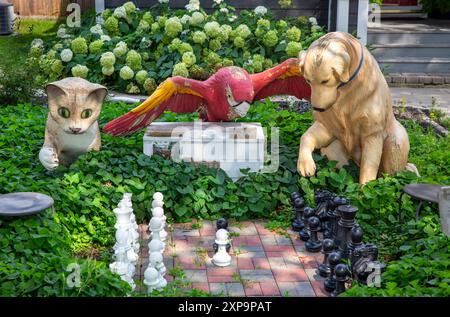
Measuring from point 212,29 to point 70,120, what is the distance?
4780 millimetres

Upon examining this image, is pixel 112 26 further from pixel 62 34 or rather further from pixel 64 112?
pixel 64 112

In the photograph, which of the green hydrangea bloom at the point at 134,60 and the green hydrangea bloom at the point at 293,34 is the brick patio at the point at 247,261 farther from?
the green hydrangea bloom at the point at 293,34

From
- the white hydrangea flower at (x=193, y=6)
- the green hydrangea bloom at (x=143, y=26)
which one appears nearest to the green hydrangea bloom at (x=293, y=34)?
the white hydrangea flower at (x=193, y=6)

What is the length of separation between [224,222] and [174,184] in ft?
2.63

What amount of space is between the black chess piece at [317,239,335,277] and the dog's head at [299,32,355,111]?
128 centimetres

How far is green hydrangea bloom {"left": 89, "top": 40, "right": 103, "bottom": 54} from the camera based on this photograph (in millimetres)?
11159

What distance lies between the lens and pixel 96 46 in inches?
439

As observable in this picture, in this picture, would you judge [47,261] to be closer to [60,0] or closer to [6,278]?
[6,278]

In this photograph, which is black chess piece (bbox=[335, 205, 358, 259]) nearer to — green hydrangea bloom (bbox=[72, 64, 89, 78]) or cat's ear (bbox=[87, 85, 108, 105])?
cat's ear (bbox=[87, 85, 108, 105])

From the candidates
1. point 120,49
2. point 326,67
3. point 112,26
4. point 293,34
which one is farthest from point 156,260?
point 112,26

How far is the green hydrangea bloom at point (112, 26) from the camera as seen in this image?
1162 centimetres

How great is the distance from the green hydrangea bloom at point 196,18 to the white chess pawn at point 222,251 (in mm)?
6088

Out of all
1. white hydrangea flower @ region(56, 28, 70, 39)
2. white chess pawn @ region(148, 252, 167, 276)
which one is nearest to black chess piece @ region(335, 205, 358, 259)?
white chess pawn @ region(148, 252, 167, 276)

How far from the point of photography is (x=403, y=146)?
22.8 ft
